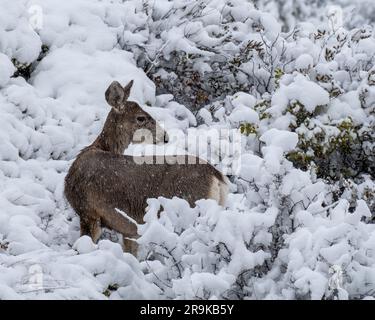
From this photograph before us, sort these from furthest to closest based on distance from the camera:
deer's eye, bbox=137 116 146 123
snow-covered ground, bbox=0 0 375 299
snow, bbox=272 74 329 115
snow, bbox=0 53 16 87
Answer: snow, bbox=0 53 16 87 < snow, bbox=272 74 329 115 < deer's eye, bbox=137 116 146 123 < snow-covered ground, bbox=0 0 375 299

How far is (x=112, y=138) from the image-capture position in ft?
27.0

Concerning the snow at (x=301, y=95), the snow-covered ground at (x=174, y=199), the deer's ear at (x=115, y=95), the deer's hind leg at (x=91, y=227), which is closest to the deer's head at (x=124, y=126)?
the deer's ear at (x=115, y=95)

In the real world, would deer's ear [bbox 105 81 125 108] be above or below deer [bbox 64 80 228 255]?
above

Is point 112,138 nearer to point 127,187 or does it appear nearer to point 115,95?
point 115,95

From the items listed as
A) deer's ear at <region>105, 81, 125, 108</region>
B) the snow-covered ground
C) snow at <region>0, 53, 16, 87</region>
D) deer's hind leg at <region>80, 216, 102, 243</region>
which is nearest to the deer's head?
deer's ear at <region>105, 81, 125, 108</region>

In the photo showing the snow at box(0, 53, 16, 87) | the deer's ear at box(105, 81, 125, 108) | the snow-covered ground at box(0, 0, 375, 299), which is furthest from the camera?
the snow at box(0, 53, 16, 87)

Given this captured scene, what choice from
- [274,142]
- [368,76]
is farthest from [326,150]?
[274,142]

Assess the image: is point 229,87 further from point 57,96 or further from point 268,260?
point 268,260

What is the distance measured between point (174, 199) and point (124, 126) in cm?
270

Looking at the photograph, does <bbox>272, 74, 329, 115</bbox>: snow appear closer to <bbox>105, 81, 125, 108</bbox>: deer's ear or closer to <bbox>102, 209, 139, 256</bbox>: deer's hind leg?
<bbox>105, 81, 125, 108</bbox>: deer's ear

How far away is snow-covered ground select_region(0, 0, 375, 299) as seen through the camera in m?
5.13

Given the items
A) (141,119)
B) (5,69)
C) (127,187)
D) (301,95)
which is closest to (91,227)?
(127,187)

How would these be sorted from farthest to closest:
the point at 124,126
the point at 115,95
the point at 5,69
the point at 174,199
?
1. the point at 5,69
2. the point at 124,126
3. the point at 115,95
4. the point at 174,199
